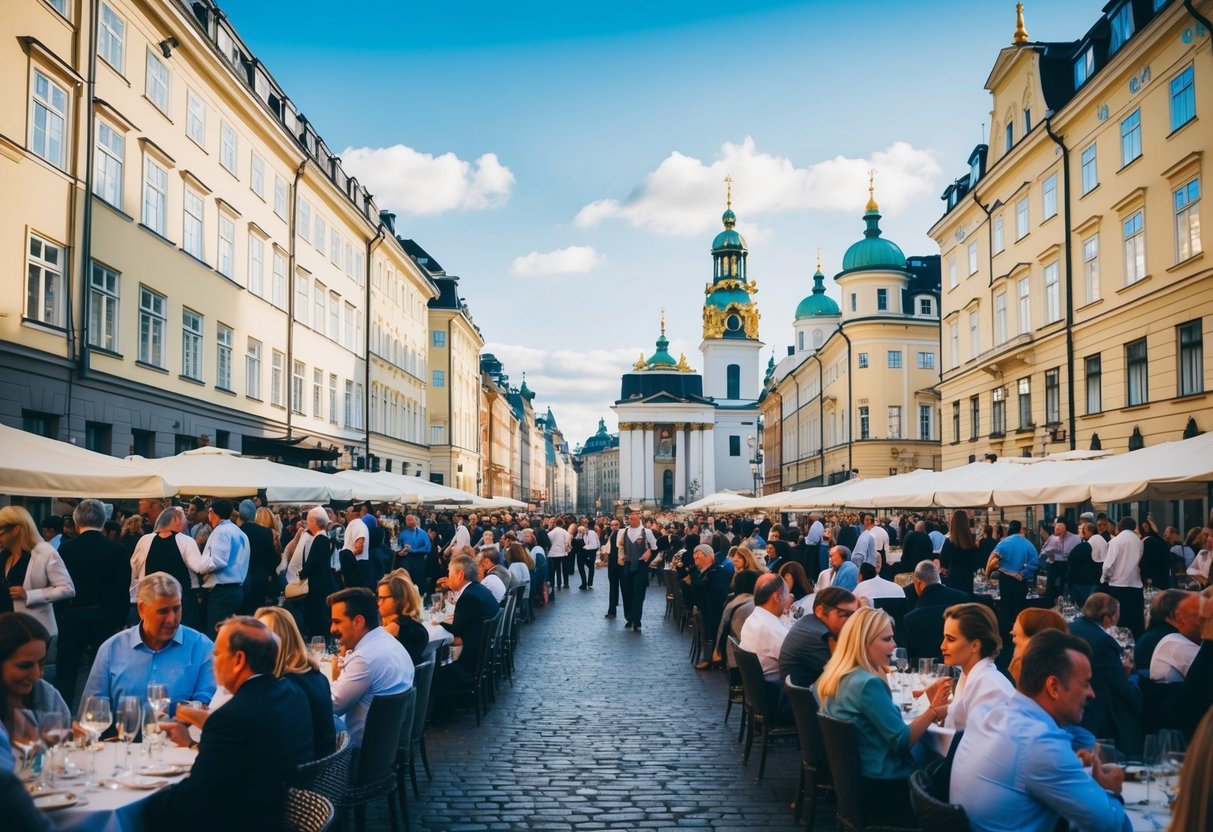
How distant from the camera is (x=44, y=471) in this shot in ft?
30.5

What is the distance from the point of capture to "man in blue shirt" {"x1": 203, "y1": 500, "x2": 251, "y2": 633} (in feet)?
42.6

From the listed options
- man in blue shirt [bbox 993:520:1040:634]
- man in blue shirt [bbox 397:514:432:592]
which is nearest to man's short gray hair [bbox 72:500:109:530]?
man in blue shirt [bbox 397:514:432:592]

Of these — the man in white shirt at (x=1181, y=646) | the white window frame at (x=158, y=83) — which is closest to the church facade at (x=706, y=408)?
the white window frame at (x=158, y=83)

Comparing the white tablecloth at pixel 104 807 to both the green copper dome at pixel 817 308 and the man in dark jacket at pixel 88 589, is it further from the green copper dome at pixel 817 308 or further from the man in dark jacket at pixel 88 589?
the green copper dome at pixel 817 308

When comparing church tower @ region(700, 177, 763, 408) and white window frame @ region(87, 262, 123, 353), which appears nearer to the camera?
white window frame @ region(87, 262, 123, 353)

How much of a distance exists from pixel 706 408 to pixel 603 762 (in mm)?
113565

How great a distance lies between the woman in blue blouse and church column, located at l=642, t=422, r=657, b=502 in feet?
380

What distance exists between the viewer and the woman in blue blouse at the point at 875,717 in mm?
6289

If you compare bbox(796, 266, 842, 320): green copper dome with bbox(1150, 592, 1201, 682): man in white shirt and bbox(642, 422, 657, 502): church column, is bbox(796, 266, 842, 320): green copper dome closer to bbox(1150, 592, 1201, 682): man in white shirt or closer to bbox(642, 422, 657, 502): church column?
bbox(642, 422, 657, 502): church column

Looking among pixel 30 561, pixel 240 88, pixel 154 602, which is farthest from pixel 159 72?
pixel 154 602

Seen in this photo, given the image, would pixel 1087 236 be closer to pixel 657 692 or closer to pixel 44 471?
pixel 657 692

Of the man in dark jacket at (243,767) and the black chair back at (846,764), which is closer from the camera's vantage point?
the man in dark jacket at (243,767)

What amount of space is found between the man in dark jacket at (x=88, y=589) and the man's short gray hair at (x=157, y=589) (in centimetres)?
451

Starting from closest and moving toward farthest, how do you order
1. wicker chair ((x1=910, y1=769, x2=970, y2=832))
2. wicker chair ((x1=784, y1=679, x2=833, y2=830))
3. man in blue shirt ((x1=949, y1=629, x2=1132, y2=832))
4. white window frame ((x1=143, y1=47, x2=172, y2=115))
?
man in blue shirt ((x1=949, y1=629, x2=1132, y2=832))
wicker chair ((x1=910, y1=769, x2=970, y2=832))
wicker chair ((x1=784, y1=679, x2=833, y2=830))
white window frame ((x1=143, y1=47, x2=172, y2=115))
